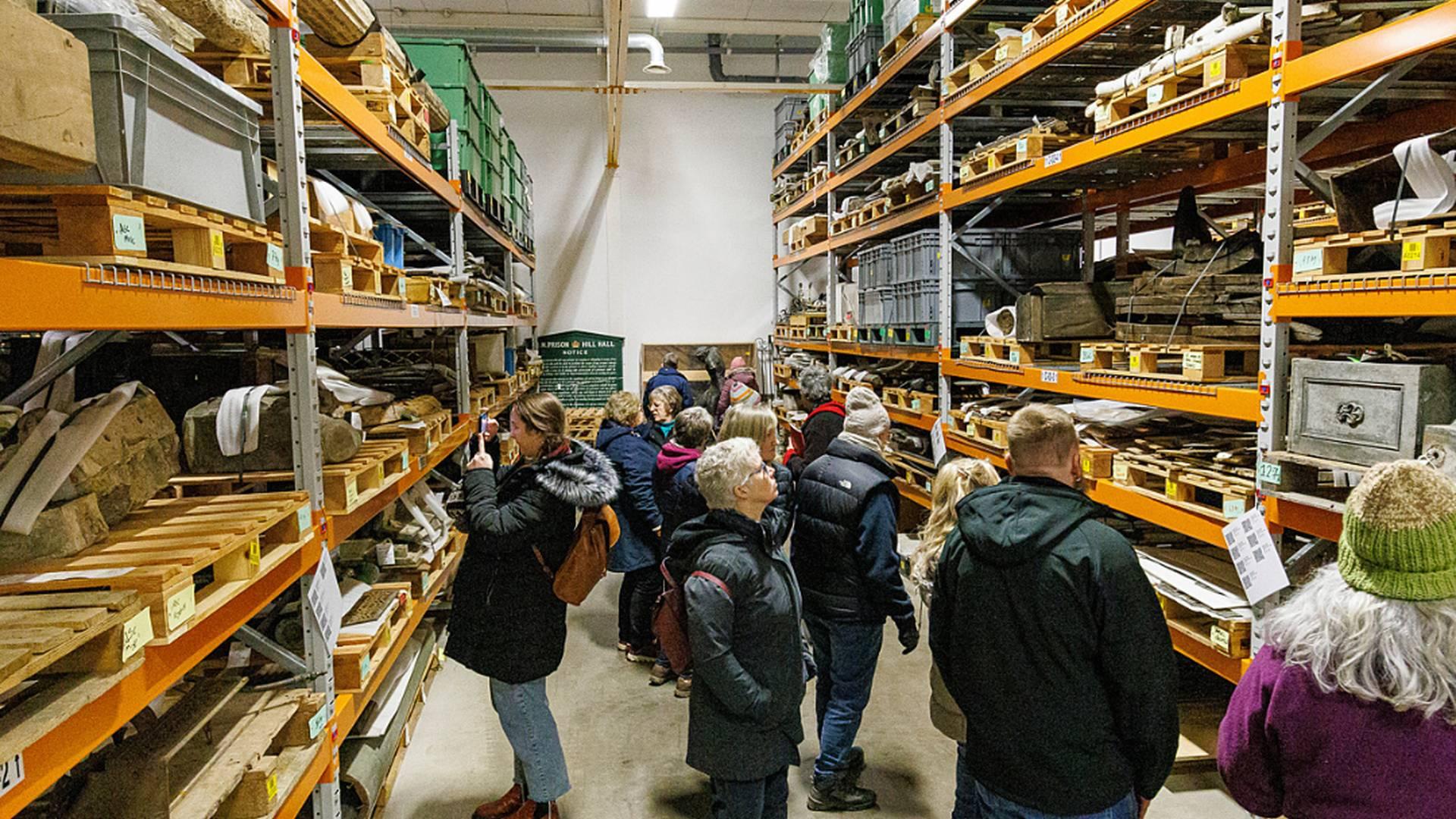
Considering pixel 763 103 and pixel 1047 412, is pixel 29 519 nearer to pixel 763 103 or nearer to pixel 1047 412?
pixel 1047 412

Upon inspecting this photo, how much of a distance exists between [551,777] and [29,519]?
2509mm

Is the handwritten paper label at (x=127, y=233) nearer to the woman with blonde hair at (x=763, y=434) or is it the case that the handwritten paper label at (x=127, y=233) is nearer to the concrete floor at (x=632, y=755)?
the woman with blonde hair at (x=763, y=434)

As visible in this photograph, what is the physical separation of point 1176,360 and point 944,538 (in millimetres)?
1683

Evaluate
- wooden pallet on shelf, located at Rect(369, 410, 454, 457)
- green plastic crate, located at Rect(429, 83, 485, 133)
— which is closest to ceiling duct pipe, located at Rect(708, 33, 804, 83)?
green plastic crate, located at Rect(429, 83, 485, 133)

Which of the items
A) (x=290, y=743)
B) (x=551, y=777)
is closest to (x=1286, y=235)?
(x=551, y=777)

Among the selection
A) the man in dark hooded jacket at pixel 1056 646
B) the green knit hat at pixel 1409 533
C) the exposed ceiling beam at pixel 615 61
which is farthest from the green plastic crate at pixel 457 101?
the green knit hat at pixel 1409 533

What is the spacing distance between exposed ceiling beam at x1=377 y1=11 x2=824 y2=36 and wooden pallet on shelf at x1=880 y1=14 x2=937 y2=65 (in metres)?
4.28

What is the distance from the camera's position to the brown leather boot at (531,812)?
12.9 feet

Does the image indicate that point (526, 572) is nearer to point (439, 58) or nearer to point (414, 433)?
point (414, 433)

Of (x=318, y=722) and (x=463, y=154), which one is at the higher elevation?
(x=463, y=154)

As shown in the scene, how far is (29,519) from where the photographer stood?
193 centimetres

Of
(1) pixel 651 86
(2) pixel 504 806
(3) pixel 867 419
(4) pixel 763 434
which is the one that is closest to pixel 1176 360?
(3) pixel 867 419

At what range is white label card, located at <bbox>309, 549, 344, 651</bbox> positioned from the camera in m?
2.91

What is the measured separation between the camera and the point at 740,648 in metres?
3.03
